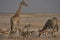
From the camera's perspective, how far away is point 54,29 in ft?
6.58

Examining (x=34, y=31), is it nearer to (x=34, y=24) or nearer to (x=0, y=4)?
(x=34, y=24)

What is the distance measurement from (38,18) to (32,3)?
0.21 metres

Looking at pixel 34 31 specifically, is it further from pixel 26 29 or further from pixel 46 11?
pixel 46 11

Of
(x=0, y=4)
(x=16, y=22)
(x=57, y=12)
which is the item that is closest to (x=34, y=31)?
(x=16, y=22)

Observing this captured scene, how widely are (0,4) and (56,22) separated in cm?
73

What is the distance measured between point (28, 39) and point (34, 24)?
0.69 ft

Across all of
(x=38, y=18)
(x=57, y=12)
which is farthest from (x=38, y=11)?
(x=57, y=12)

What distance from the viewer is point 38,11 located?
2.06 m

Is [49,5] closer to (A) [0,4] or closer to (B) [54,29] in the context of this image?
(B) [54,29]

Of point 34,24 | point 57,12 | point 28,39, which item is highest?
point 57,12

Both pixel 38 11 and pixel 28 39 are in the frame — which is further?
pixel 38 11

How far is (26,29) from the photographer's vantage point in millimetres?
Answer: 1986

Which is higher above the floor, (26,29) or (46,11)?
(46,11)

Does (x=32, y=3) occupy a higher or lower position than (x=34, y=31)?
higher
